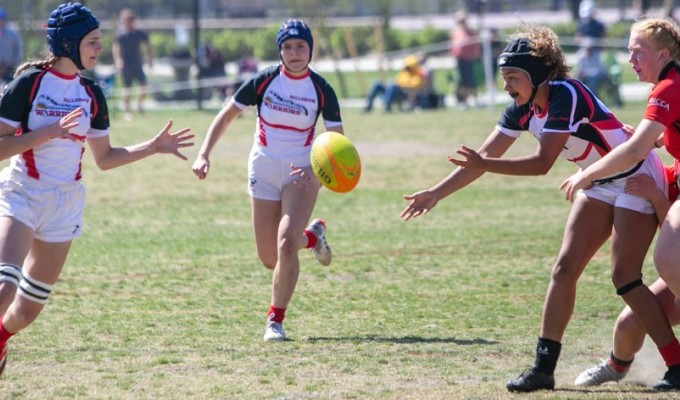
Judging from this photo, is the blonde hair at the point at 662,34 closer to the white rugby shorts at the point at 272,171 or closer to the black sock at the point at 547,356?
the black sock at the point at 547,356

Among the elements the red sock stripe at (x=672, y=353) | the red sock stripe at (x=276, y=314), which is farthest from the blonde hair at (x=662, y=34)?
the red sock stripe at (x=276, y=314)

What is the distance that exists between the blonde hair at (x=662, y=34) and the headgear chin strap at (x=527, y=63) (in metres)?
0.54

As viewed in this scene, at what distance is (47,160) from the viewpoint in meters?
6.79

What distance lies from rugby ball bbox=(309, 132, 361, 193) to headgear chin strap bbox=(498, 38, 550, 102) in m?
1.72

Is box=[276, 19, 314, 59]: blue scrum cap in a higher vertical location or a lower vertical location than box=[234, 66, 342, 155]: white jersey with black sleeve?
higher

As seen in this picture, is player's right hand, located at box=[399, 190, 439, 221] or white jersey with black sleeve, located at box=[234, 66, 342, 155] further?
white jersey with black sleeve, located at box=[234, 66, 342, 155]

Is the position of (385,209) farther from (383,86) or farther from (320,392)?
(383,86)

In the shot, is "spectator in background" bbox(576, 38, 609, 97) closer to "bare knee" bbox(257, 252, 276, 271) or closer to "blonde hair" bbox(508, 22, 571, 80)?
"bare knee" bbox(257, 252, 276, 271)

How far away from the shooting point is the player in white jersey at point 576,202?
6.37 meters

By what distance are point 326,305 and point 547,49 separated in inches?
134

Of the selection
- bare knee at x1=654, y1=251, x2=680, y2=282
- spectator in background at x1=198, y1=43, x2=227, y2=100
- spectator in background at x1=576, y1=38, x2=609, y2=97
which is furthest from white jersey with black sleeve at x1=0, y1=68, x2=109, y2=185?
spectator in background at x1=198, y1=43, x2=227, y2=100

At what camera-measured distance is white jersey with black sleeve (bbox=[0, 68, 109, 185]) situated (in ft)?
21.9

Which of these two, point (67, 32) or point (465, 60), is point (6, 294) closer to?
point (67, 32)

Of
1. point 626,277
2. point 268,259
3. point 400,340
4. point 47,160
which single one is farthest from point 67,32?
point 626,277
